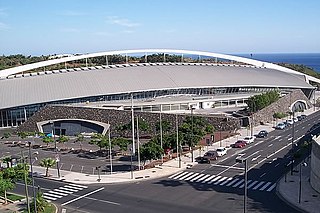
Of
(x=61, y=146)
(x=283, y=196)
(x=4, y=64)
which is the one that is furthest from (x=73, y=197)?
(x=4, y=64)

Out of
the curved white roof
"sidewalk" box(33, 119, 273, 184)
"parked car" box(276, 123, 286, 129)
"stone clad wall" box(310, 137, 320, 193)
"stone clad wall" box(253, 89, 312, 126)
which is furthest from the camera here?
the curved white roof

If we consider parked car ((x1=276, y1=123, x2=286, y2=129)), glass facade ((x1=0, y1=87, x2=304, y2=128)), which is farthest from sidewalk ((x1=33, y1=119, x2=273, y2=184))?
glass facade ((x1=0, y1=87, x2=304, y2=128))

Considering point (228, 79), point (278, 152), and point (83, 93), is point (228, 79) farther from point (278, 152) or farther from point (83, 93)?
point (278, 152)

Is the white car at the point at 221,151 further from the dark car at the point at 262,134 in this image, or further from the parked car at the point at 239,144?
the dark car at the point at 262,134

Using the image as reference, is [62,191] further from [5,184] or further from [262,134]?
[262,134]

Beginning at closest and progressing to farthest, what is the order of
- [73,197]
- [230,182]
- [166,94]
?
[73,197] → [230,182] → [166,94]

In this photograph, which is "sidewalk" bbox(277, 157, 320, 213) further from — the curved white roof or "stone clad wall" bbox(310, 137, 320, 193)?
the curved white roof
